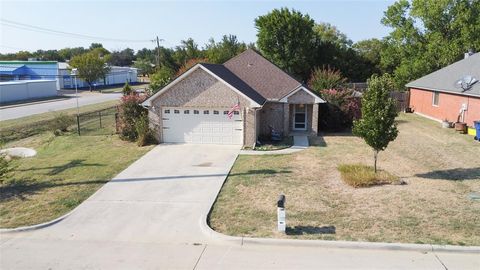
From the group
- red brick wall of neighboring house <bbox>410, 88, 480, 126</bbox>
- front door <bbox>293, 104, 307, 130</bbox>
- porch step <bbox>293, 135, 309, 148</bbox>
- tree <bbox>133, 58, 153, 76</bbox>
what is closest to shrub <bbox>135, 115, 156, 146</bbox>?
porch step <bbox>293, 135, 309, 148</bbox>

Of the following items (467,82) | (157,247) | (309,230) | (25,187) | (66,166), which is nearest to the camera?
(157,247)

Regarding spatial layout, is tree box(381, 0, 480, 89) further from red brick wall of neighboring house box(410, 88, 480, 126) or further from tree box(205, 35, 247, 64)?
tree box(205, 35, 247, 64)

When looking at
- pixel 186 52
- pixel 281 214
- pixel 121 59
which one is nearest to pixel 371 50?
pixel 186 52

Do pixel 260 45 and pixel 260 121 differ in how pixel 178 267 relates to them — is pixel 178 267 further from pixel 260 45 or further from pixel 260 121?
pixel 260 45

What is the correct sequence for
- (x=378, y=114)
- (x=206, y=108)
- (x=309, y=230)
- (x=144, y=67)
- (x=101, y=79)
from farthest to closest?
(x=144, y=67) → (x=101, y=79) → (x=206, y=108) → (x=378, y=114) → (x=309, y=230)

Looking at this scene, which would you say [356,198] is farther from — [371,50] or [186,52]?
[371,50]

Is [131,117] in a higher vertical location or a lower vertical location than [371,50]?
lower
